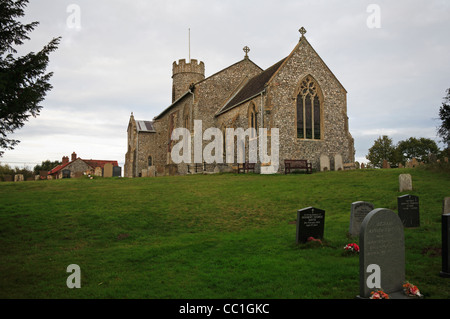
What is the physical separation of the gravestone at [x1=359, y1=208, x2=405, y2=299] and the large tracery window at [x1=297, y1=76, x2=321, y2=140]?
20.3m

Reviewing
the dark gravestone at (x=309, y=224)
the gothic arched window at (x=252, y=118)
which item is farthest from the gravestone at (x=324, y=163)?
the dark gravestone at (x=309, y=224)

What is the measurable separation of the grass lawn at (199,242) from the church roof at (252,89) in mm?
11835

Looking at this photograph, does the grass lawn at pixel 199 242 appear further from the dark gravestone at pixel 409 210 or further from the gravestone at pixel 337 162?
the gravestone at pixel 337 162

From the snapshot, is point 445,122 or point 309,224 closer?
point 309,224

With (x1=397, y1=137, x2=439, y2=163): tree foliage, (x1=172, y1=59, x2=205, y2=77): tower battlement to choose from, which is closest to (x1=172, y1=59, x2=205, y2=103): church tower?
(x1=172, y1=59, x2=205, y2=77): tower battlement

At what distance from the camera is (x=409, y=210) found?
32.6 ft

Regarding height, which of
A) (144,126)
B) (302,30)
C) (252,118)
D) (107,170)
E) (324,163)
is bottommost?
(107,170)

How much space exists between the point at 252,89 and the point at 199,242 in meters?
22.0

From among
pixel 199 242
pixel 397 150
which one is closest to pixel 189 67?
pixel 397 150

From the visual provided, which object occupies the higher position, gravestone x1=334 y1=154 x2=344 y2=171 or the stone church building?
the stone church building

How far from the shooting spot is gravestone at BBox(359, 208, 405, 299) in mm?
5461

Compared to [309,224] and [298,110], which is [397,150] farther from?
[309,224]

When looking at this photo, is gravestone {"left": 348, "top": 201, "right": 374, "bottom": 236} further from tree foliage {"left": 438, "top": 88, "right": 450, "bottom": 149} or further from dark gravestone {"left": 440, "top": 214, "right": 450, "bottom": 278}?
tree foliage {"left": 438, "top": 88, "right": 450, "bottom": 149}

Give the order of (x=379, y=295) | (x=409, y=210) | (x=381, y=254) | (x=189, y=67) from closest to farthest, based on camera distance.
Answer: (x=379, y=295), (x=381, y=254), (x=409, y=210), (x=189, y=67)
